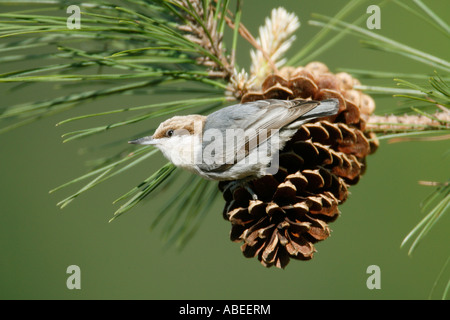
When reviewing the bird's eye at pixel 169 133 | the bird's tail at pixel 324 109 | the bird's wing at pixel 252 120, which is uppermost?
the bird's eye at pixel 169 133

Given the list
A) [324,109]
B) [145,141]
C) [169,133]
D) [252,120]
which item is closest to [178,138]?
[169,133]

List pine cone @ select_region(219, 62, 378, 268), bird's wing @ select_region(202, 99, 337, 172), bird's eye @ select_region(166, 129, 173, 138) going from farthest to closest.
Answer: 1. bird's eye @ select_region(166, 129, 173, 138)
2. bird's wing @ select_region(202, 99, 337, 172)
3. pine cone @ select_region(219, 62, 378, 268)

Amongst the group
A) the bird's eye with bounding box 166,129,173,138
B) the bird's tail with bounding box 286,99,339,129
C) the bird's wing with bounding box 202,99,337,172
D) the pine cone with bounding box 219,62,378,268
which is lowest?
the pine cone with bounding box 219,62,378,268

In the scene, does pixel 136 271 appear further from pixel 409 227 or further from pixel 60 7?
pixel 60 7

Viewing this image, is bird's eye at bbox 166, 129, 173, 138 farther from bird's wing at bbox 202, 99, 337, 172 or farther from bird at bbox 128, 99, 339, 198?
bird's wing at bbox 202, 99, 337, 172

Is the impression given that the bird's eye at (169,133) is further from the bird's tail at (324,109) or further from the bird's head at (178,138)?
the bird's tail at (324,109)

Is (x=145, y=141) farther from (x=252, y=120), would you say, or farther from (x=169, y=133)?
(x=252, y=120)

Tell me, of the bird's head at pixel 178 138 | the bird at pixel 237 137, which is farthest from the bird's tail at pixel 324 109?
the bird's head at pixel 178 138

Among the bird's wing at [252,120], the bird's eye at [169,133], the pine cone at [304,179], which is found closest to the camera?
the pine cone at [304,179]

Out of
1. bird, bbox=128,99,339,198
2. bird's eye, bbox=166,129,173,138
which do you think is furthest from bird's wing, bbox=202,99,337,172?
bird's eye, bbox=166,129,173,138
